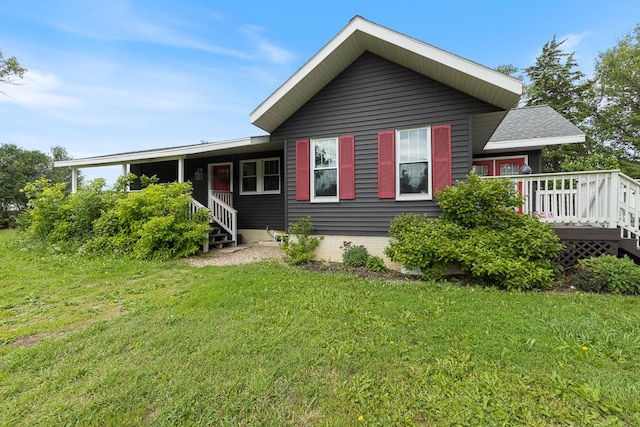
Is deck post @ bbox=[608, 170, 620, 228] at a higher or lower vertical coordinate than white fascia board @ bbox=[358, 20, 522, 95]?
lower

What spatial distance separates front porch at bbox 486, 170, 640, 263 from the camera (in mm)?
4738

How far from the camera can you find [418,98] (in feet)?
19.5

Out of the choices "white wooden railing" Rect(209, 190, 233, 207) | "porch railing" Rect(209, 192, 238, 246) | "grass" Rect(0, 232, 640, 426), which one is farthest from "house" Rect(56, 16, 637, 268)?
"grass" Rect(0, 232, 640, 426)

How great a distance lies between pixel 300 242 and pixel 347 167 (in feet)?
7.05

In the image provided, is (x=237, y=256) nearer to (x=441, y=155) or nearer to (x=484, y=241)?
(x=441, y=155)

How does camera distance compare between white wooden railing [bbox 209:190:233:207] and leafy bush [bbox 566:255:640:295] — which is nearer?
leafy bush [bbox 566:255:640:295]

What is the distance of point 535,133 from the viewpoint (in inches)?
344

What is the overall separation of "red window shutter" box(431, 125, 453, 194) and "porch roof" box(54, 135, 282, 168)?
4.24m

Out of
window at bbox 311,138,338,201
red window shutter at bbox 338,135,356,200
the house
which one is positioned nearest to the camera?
the house

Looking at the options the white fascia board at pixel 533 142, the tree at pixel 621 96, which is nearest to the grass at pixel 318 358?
the white fascia board at pixel 533 142

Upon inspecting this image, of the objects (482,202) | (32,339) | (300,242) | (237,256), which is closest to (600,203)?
(482,202)

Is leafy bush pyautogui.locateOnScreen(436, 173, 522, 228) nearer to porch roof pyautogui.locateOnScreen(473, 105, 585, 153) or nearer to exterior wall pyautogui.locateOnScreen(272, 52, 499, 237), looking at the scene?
exterior wall pyautogui.locateOnScreen(272, 52, 499, 237)

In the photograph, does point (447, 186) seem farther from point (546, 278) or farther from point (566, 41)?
point (566, 41)

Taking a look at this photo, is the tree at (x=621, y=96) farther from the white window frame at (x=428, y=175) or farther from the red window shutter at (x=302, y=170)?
the red window shutter at (x=302, y=170)
